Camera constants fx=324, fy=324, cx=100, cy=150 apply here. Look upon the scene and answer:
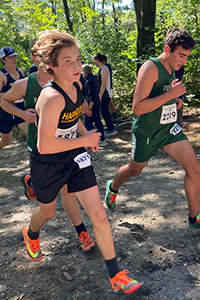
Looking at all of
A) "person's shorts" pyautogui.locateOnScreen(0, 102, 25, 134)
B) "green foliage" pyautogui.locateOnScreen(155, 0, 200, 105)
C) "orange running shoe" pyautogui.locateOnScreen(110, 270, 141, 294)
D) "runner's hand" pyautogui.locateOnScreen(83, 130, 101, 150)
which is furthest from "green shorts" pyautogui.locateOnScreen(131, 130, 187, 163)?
"green foliage" pyautogui.locateOnScreen(155, 0, 200, 105)

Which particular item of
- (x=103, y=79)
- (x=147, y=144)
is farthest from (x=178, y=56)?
(x=103, y=79)

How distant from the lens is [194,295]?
252cm

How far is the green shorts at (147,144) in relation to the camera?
10.9ft

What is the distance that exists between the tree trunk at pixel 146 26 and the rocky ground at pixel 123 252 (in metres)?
4.95

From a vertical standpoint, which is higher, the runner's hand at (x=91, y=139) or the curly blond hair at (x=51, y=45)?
the curly blond hair at (x=51, y=45)

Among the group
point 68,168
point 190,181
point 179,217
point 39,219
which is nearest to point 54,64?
point 68,168

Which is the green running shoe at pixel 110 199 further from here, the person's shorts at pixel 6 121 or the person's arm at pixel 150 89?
the person's shorts at pixel 6 121

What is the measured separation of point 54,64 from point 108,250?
148cm

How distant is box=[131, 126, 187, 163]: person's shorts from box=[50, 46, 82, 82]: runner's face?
4.25ft

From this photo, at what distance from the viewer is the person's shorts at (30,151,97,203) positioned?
2613mm

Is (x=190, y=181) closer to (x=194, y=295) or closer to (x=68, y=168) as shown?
(x=194, y=295)

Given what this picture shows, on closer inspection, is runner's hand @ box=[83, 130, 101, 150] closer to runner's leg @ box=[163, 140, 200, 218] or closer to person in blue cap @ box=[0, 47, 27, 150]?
runner's leg @ box=[163, 140, 200, 218]

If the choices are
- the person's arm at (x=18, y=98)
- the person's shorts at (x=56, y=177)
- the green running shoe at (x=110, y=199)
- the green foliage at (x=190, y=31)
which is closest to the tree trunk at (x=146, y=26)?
the green foliage at (x=190, y=31)

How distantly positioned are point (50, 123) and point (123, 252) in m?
1.64
